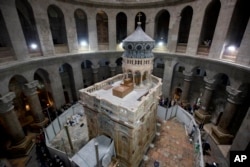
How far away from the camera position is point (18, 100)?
16.2 m

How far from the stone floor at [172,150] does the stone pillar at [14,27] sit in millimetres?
15744

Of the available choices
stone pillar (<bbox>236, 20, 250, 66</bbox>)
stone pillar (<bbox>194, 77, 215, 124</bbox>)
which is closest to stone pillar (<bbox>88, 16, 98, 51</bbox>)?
stone pillar (<bbox>194, 77, 215, 124</bbox>)

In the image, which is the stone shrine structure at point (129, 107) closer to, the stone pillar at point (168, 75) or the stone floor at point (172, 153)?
the stone floor at point (172, 153)

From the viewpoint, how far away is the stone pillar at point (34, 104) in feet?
44.5

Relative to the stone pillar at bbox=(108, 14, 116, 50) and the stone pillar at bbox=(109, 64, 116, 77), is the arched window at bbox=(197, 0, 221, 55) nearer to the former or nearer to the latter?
the stone pillar at bbox=(108, 14, 116, 50)

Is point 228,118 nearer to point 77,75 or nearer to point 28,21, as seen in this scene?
point 77,75

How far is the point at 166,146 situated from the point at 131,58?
29.3ft

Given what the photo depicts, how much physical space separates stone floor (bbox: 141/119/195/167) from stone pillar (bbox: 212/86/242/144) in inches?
142

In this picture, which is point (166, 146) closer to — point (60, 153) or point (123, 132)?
point (123, 132)

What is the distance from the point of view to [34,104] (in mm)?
14281

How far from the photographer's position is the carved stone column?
1116 cm

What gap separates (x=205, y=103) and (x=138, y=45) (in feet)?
38.2

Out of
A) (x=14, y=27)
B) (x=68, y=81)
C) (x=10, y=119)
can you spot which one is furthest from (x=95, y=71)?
(x=10, y=119)

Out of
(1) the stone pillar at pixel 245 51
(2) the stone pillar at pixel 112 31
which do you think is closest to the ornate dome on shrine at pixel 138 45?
(1) the stone pillar at pixel 245 51
